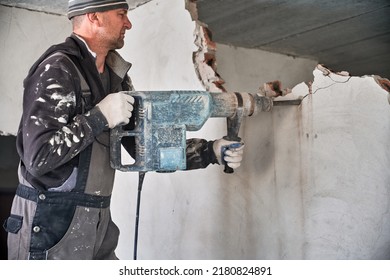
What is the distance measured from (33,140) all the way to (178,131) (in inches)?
15.0

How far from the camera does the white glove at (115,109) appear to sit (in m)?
1.35

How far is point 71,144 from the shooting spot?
132cm

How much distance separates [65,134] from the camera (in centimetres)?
132

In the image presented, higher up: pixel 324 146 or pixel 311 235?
pixel 324 146

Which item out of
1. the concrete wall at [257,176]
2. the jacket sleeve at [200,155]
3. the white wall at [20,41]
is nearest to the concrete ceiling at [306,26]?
the white wall at [20,41]

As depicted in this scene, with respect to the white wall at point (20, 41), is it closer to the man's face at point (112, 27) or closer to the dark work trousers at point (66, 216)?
the man's face at point (112, 27)

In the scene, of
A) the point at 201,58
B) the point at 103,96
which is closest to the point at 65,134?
the point at 103,96

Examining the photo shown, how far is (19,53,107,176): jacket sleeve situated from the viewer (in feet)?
4.32

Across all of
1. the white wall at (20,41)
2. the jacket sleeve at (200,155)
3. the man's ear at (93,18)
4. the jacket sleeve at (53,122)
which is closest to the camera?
the jacket sleeve at (53,122)

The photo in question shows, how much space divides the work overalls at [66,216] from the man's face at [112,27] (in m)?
0.28

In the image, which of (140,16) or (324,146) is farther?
(140,16)

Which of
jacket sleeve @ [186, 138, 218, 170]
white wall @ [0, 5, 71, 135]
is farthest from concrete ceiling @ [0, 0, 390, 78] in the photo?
jacket sleeve @ [186, 138, 218, 170]
